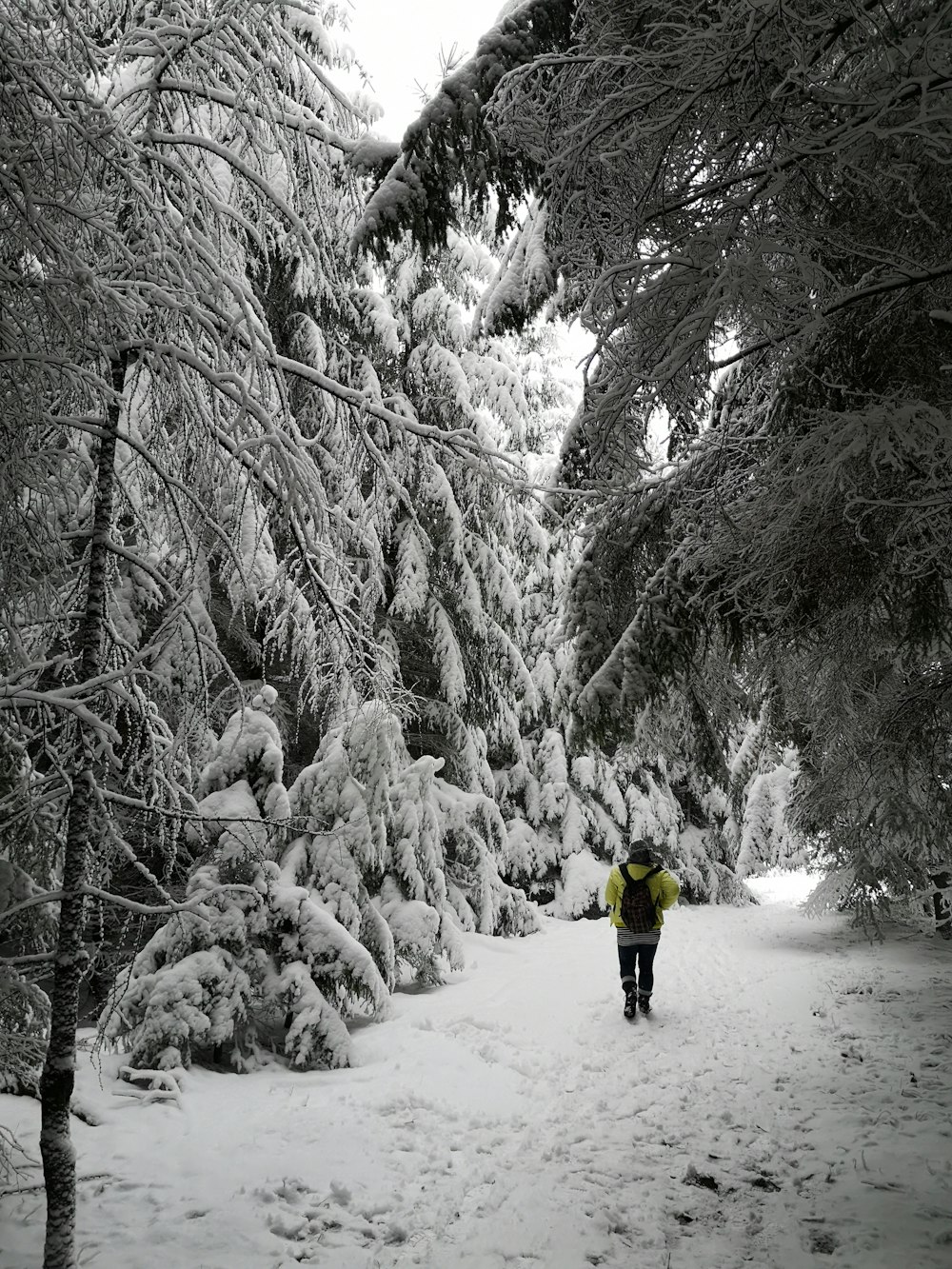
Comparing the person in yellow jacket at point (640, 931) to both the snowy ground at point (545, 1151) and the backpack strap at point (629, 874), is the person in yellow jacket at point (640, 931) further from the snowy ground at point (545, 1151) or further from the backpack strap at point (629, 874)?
the snowy ground at point (545, 1151)

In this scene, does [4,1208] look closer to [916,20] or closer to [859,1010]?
[916,20]

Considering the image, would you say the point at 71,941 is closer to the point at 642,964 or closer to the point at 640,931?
the point at 640,931

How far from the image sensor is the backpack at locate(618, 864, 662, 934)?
7.37 m

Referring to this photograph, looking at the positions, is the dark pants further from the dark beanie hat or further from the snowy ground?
the dark beanie hat

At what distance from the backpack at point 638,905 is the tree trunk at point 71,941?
523 centimetres

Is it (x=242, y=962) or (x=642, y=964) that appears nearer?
(x=242, y=962)

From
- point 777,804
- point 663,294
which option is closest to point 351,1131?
point 663,294

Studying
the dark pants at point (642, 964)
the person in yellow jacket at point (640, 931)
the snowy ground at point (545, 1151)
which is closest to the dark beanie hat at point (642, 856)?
the person in yellow jacket at point (640, 931)

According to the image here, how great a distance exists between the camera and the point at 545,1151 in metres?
4.46

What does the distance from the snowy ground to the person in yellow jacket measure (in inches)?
11.5

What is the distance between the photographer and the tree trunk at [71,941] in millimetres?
3117

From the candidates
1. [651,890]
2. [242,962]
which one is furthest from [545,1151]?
[651,890]

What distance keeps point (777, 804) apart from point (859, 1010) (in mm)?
8956

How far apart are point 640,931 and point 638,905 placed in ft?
0.77
